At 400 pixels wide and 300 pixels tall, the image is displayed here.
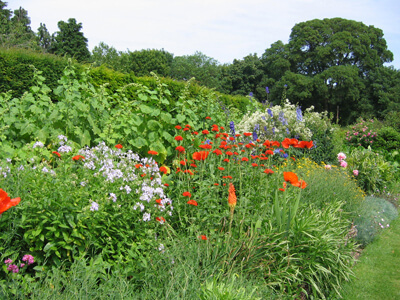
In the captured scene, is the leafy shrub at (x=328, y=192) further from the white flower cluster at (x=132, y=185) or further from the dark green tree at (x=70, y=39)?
the dark green tree at (x=70, y=39)

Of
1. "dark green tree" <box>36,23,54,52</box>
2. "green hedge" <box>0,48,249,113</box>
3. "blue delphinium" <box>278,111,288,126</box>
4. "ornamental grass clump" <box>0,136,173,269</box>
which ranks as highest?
"dark green tree" <box>36,23,54,52</box>

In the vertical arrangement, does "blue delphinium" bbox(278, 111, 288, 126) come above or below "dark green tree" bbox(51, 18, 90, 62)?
below

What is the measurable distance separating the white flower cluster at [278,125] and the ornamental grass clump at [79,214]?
5.09 m

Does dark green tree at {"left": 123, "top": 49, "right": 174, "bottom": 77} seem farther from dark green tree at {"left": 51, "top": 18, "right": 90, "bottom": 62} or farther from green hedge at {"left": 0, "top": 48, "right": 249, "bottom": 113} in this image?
green hedge at {"left": 0, "top": 48, "right": 249, "bottom": 113}

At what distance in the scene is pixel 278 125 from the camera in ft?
26.5

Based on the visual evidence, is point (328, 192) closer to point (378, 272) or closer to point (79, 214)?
point (378, 272)

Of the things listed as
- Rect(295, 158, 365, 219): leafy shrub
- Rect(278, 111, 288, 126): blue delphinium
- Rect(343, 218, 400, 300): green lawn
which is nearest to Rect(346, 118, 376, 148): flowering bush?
Rect(278, 111, 288, 126): blue delphinium

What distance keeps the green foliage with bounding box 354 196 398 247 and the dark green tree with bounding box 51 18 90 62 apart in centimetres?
4401

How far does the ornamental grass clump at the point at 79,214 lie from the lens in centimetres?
234

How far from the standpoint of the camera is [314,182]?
17.3 ft

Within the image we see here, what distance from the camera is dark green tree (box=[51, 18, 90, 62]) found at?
1741 inches

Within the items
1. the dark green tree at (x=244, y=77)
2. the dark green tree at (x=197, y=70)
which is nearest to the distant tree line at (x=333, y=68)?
the dark green tree at (x=244, y=77)

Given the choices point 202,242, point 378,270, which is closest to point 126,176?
point 202,242

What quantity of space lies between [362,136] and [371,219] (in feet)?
30.6
